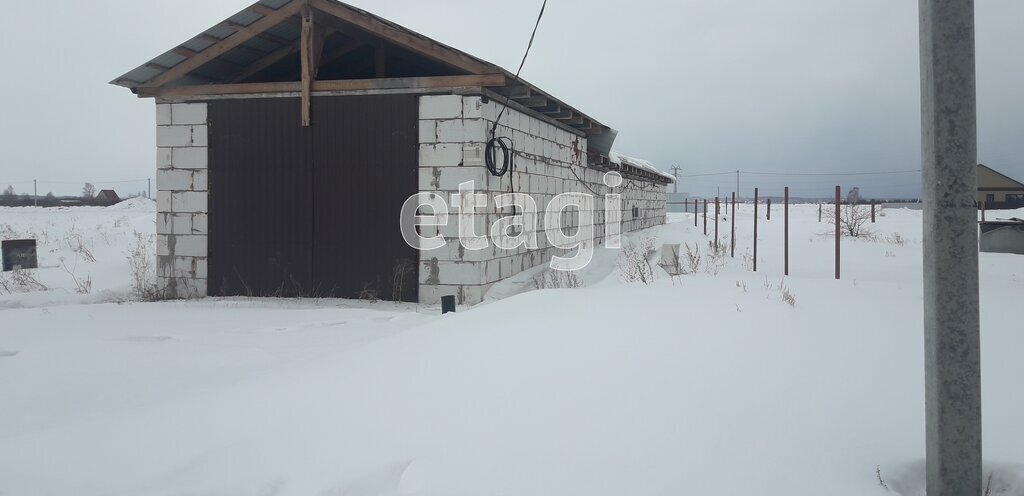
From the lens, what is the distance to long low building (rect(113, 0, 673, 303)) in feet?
29.6

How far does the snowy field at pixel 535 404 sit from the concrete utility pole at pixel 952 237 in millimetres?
432

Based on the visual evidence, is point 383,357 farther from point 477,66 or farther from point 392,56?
point 392,56

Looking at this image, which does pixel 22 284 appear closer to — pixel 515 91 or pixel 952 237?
pixel 515 91

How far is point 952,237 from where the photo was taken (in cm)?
239

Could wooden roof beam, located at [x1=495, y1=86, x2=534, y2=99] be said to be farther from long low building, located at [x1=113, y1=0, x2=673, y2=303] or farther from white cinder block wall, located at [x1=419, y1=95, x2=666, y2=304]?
white cinder block wall, located at [x1=419, y1=95, x2=666, y2=304]

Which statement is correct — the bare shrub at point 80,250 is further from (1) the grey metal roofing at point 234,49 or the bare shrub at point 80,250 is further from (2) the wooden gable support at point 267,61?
(2) the wooden gable support at point 267,61

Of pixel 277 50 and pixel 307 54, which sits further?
pixel 277 50

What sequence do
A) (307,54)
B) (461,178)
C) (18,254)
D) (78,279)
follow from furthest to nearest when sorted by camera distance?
(18,254), (78,279), (307,54), (461,178)

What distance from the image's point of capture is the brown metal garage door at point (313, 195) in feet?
30.3

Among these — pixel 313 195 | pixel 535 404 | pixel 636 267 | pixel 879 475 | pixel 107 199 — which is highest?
pixel 107 199

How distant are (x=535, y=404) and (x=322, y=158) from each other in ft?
22.8

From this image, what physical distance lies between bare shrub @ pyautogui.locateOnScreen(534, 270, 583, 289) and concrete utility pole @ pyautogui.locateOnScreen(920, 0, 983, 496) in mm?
6691

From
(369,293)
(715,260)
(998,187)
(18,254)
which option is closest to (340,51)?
(369,293)

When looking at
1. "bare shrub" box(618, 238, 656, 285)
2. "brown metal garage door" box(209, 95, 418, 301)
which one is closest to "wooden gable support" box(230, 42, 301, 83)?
"brown metal garage door" box(209, 95, 418, 301)
